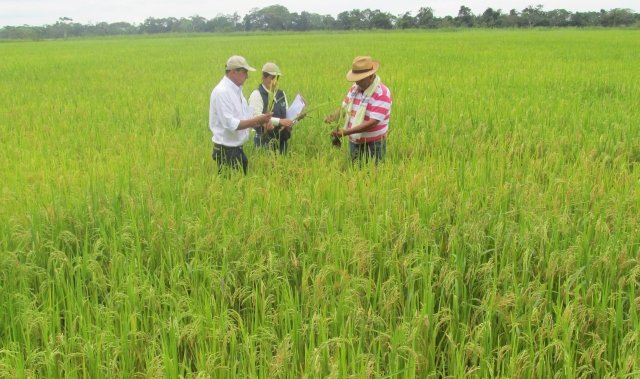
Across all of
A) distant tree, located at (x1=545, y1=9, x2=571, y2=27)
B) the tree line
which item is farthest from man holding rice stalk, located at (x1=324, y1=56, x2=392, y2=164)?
distant tree, located at (x1=545, y1=9, x2=571, y2=27)

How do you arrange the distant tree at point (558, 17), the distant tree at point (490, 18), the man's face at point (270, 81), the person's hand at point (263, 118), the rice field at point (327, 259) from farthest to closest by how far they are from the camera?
the distant tree at point (558, 17) < the distant tree at point (490, 18) < the man's face at point (270, 81) < the person's hand at point (263, 118) < the rice field at point (327, 259)

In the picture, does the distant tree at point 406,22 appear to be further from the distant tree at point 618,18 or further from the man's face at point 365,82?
the man's face at point 365,82

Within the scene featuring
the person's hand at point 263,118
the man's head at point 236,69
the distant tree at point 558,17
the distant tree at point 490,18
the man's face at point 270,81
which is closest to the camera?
the man's head at point 236,69

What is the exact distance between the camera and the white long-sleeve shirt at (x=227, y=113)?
14.4 ft

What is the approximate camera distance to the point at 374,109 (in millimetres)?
4594

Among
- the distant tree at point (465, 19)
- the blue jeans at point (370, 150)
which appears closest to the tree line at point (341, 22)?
the distant tree at point (465, 19)

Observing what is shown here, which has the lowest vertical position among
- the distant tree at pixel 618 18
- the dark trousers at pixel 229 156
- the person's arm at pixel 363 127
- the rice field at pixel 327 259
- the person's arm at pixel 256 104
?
the rice field at pixel 327 259

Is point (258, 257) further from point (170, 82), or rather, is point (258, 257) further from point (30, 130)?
point (170, 82)

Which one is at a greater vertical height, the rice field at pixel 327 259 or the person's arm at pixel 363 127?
the person's arm at pixel 363 127

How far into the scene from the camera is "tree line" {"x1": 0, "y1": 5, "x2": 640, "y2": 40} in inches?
2334

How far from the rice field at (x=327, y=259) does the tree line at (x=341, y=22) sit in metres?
52.2

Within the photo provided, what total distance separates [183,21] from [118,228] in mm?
92817

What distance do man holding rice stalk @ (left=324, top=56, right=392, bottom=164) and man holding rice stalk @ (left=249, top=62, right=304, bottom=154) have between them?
1.65ft

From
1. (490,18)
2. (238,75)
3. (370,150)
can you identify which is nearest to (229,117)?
(238,75)
